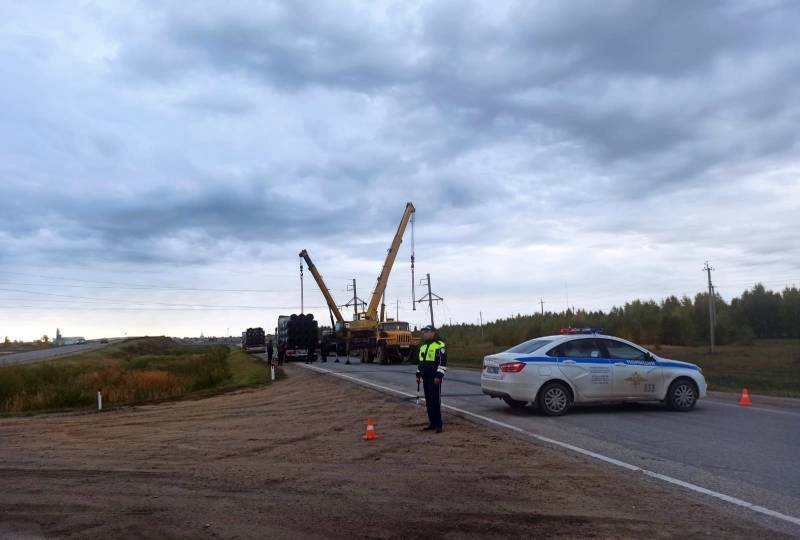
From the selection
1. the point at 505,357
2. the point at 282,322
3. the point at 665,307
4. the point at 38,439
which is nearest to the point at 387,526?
the point at 505,357

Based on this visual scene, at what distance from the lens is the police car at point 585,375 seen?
14242 millimetres

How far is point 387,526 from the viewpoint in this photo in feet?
21.1

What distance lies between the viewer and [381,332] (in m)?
44.9

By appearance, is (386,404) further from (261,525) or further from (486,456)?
(261,525)

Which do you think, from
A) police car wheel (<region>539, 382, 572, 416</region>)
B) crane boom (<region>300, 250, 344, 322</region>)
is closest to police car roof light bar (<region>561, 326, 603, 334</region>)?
police car wheel (<region>539, 382, 572, 416</region>)

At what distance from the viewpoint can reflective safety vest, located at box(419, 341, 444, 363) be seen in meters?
12.8

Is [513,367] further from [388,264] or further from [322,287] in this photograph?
[322,287]

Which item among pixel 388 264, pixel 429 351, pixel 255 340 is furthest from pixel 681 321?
pixel 429 351

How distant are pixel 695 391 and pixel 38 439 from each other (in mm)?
13038

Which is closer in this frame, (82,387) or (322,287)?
(82,387)

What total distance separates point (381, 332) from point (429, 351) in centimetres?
3221

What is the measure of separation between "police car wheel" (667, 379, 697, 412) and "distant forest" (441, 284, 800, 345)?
5584 cm

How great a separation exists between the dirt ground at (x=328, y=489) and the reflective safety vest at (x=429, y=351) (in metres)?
1.27

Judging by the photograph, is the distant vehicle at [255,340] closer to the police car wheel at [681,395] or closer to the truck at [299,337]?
the truck at [299,337]
